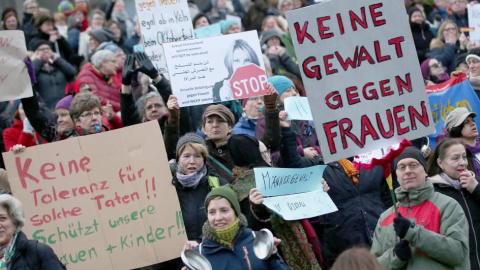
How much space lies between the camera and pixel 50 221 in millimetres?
7582

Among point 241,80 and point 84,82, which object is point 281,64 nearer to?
point 84,82

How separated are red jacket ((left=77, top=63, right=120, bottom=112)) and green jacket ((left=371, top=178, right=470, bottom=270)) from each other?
5.43m

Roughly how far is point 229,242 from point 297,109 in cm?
184

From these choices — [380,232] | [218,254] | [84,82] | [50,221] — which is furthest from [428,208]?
[84,82]

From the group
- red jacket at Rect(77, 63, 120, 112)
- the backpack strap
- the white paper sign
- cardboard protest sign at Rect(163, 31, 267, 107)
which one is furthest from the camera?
red jacket at Rect(77, 63, 120, 112)

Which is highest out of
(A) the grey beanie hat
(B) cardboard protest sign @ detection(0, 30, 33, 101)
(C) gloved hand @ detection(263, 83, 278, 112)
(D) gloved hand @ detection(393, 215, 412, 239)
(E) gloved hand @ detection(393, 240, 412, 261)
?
(B) cardboard protest sign @ detection(0, 30, 33, 101)

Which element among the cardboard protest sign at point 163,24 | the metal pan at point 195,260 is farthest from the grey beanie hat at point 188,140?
→ the cardboard protest sign at point 163,24

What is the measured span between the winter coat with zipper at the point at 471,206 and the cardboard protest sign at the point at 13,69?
371cm

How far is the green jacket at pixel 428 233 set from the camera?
6578 mm

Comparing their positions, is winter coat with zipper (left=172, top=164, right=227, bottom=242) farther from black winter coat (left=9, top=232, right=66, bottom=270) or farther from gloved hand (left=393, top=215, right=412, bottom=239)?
gloved hand (left=393, top=215, right=412, bottom=239)

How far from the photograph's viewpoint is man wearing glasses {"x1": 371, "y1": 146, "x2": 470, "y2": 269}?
21.5 ft

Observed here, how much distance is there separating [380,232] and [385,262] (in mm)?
291

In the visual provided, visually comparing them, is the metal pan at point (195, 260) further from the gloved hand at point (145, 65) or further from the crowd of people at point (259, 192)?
the gloved hand at point (145, 65)

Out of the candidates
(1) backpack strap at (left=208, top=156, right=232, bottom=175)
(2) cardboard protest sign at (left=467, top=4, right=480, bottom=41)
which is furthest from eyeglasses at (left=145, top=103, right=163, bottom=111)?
(2) cardboard protest sign at (left=467, top=4, right=480, bottom=41)
